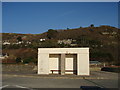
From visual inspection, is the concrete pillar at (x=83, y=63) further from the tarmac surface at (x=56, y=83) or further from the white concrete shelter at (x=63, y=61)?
the tarmac surface at (x=56, y=83)

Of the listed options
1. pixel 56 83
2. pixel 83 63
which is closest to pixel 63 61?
pixel 83 63

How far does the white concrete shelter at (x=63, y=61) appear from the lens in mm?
22562

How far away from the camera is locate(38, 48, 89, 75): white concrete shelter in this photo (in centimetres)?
2256

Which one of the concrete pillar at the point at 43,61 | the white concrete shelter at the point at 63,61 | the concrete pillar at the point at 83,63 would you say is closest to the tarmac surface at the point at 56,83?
the concrete pillar at the point at 83,63

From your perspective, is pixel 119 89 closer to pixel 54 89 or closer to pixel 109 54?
pixel 54 89

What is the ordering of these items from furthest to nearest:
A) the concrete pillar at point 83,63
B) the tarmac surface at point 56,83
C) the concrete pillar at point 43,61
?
the concrete pillar at point 43,61
the concrete pillar at point 83,63
the tarmac surface at point 56,83

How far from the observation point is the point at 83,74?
894 inches

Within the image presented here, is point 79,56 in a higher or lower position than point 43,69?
higher

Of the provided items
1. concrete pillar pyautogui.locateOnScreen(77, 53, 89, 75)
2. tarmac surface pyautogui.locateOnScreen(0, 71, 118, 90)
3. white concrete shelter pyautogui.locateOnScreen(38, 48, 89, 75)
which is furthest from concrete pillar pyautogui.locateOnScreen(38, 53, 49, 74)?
tarmac surface pyautogui.locateOnScreen(0, 71, 118, 90)

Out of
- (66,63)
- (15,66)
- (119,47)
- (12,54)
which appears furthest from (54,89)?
(119,47)

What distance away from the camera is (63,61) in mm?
22906

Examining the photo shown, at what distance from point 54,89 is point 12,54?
4802 centimetres

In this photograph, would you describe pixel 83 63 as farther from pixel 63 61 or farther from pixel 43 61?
pixel 43 61

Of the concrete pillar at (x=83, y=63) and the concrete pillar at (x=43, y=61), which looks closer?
the concrete pillar at (x=83, y=63)
